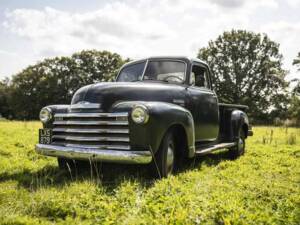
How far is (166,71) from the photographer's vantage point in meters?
6.04

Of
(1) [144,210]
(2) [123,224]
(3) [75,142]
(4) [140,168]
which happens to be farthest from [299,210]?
(3) [75,142]

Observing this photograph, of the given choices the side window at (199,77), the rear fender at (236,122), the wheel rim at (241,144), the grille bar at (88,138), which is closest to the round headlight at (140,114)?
the grille bar at (88,138)

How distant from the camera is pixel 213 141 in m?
6.90

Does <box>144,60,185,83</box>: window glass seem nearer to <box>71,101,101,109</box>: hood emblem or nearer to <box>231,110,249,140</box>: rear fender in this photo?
<box>71,101,101,109</box>: hood emblem

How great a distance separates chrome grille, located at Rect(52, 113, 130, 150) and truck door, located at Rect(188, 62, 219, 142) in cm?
185

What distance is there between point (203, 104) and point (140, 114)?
231 centimetres

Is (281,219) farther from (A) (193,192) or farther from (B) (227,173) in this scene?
(B) (227,173)

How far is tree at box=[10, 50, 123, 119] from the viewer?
141 feet

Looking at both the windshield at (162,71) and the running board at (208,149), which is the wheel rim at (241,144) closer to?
the running board at (208,149)

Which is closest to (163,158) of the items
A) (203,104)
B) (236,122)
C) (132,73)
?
(203,104)

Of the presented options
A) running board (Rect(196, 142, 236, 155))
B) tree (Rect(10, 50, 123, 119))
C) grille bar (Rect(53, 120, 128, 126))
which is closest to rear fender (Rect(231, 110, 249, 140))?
running board (Rect(196, 142, 236, 155))

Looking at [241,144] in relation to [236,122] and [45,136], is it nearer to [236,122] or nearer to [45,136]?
[236,122]

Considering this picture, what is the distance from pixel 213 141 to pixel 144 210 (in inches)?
150

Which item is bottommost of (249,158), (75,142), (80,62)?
(249,158)
